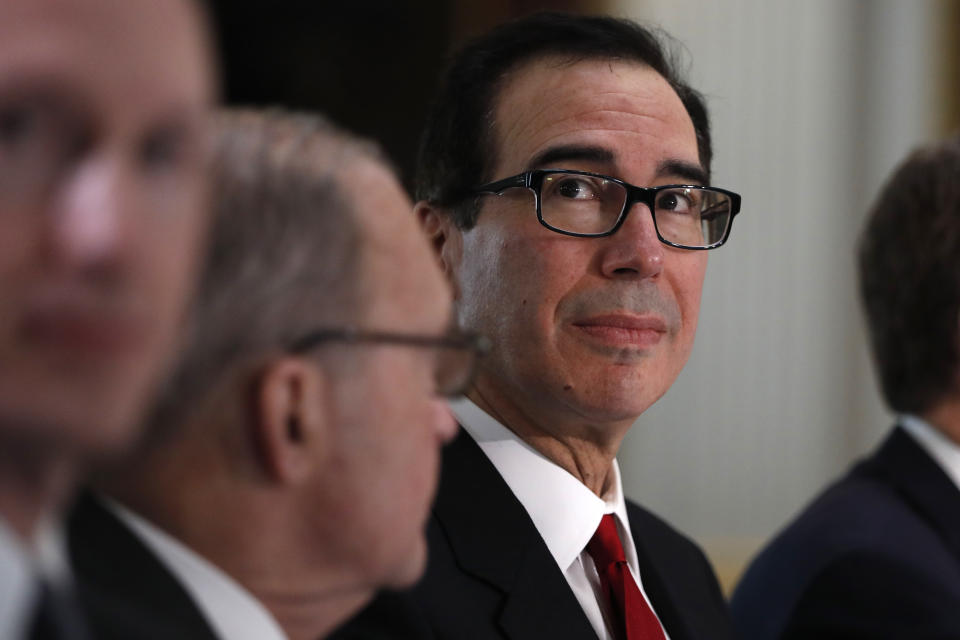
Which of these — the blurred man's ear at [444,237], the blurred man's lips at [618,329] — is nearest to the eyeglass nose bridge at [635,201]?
the blurred man's lips at [618,329]

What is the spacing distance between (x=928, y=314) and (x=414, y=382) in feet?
5.04

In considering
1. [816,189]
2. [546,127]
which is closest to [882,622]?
[546,127]

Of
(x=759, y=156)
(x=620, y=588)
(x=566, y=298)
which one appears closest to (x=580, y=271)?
(x=566, y=298)

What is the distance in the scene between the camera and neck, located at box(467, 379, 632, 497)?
1.65m

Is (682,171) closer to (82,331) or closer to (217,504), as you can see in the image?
(217,504)

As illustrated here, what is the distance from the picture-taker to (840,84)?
476 cm

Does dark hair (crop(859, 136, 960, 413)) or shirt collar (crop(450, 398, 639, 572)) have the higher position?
dark hair (crop(859, 136, 960, 413))

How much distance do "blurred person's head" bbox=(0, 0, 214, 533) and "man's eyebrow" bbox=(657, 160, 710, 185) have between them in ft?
4.01

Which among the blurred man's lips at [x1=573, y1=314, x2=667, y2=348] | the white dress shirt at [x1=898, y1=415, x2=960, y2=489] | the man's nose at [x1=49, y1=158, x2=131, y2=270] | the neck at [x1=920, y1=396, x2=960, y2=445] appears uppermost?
the man's nose at [x1=49, y1=158, x2=131, y2=270]

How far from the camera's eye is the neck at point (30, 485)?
50cm

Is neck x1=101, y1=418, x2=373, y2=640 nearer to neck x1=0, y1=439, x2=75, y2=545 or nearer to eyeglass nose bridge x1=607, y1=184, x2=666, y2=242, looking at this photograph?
neck x1=0, y1=439, x2=75, y2=545

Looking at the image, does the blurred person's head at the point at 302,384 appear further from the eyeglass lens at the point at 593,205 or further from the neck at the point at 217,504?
the eyeglass lens at the point at 593,205

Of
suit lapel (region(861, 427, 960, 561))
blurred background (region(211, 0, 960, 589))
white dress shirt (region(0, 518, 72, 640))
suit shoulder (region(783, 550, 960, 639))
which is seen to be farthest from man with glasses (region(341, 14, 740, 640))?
blurred background (region(211, 0, 960, 589))

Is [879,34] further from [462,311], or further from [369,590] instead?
[369,590]
